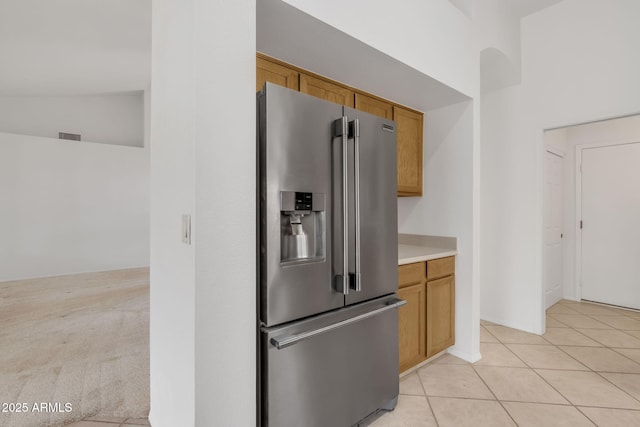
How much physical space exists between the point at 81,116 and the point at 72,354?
5397mm

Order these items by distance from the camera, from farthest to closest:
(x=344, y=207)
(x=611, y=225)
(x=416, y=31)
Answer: (x=611, y=225) → (x=416, y=31) → (x=344, y=207)

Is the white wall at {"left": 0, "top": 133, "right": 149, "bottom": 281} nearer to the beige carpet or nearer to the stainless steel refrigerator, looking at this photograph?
the beige carpet

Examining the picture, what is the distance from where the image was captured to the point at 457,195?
2695 millimetres

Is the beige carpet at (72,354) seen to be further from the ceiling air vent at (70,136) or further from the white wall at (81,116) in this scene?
the white wall at (81,116)

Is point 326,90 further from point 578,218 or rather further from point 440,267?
point 578,218

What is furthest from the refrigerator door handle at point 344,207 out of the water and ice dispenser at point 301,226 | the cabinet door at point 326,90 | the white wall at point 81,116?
the white wall at point 81,116

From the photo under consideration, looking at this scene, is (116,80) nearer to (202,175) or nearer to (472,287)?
(202,175)

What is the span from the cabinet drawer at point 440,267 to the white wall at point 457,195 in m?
0.08

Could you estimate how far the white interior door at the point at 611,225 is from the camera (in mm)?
3787

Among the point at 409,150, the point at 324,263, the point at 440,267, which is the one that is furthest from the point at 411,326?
the point at 409,150

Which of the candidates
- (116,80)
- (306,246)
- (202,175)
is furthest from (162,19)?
(116,80)

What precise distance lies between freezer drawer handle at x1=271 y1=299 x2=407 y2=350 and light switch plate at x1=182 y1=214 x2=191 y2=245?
21.6 inches

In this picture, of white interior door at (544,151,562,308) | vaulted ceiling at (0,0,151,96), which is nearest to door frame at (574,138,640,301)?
white interior door at (544,151,562,308)

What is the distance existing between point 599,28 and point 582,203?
89.3 inches
